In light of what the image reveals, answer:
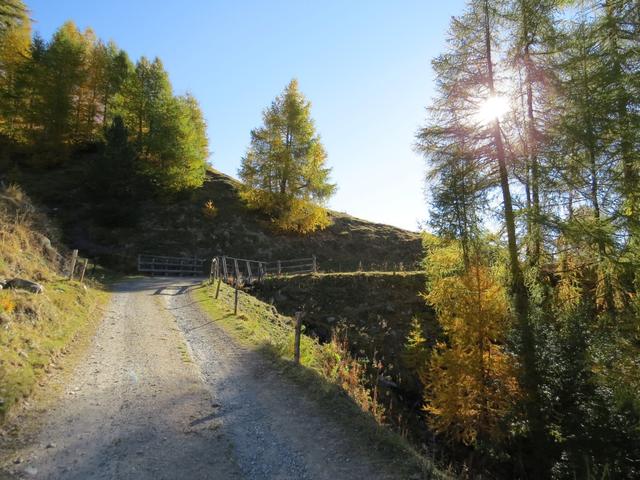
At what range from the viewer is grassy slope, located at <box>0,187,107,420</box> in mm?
7352

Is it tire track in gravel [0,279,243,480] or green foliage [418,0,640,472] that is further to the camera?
green foliage [418,0,640,472]

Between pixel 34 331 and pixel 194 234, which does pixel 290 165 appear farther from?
pixel 34 331

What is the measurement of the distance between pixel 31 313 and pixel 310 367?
7353mm

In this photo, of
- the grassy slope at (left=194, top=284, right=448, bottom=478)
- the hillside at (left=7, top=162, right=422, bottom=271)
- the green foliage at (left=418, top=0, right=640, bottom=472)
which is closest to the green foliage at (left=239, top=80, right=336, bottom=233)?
the hillside at (left=7, top=162, right=422, bottom=271)

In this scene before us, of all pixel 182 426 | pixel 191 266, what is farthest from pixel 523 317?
pixel 191 266

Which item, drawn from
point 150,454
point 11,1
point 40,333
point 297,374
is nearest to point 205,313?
point 40,333

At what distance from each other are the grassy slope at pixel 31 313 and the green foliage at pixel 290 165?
1796 cm

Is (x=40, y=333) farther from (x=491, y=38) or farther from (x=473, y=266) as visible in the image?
(x=491, y=38)

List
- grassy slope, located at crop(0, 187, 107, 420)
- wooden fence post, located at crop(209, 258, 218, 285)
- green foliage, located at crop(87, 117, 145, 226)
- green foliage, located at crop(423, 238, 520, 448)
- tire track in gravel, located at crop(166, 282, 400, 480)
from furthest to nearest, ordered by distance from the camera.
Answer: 1. green foliage, located at crop(87, 117, 145, 226)
2. wooden fence post, located at crop(209, 258, 218, 285)
3. green foliage, located at crop(423, 238, 520, 448)
4. grassy slope, located at crop(0, 187, 107, 420)
5. tire track in gravel, located at crop(166, 282, 400, 480)

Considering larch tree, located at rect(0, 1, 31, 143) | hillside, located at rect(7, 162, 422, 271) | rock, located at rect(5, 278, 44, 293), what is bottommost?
rock, located at rect(5, 278, 44, 293)

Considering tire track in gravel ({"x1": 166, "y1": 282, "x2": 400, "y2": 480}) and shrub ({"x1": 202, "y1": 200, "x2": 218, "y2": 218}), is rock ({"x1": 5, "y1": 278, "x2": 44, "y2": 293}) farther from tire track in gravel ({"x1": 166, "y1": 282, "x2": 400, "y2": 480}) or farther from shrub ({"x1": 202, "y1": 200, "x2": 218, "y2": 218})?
shrub ({"x1": 202, "y1": 200, "x2": 218, "y2": 218})

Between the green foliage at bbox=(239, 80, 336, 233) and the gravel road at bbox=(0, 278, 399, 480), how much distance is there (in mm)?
23143

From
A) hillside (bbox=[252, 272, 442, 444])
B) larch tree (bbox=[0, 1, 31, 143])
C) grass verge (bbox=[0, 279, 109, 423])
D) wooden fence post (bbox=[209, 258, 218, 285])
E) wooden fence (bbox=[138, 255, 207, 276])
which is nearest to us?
grass verge (bbox=[0, 279, 109, 423])

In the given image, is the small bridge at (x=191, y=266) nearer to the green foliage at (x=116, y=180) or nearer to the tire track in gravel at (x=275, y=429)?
the green foliage at (x=116, y=180)
